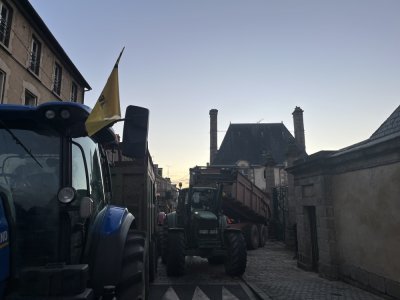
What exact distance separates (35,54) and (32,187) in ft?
44.5

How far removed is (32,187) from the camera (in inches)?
102

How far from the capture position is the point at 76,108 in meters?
2.60

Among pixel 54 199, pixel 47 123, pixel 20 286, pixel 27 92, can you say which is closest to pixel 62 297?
pixel 20 286

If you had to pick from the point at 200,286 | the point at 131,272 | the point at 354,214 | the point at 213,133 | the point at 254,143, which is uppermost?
the point at 213,133

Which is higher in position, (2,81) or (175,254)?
(2,81)

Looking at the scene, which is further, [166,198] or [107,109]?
[166,198]

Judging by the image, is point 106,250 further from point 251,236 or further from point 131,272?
point 251,236

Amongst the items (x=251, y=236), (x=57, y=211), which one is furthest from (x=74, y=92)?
(x=57, y=211)

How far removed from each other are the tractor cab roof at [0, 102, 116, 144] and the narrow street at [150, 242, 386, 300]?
16.8ft

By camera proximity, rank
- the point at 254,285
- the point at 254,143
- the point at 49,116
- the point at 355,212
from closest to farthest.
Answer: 1. the point at 49,116
2. the point at 355,212
3. the point at 254,285
4. the point at 254,143

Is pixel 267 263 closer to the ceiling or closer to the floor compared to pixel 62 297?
closer to the floor

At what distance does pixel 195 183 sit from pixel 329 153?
5044 millimetres

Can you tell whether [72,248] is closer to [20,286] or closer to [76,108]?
[20,286]

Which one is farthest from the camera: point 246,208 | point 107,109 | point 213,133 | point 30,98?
point 213,133
